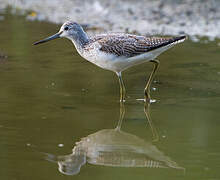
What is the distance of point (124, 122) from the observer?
289 inches

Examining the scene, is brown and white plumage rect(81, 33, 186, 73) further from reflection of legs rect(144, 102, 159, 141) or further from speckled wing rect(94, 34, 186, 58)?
reflection of legs rect(144, 102, 159, 141)

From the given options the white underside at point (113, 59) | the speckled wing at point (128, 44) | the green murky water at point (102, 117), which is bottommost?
the green murky water at point (102, 117)

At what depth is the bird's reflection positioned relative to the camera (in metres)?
5.95

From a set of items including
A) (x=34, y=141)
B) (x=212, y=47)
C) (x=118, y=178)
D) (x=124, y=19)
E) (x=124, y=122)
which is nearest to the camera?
(x=118, y=178)

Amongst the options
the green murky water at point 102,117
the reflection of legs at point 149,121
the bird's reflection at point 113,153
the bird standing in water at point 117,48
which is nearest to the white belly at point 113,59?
the bird standing in water at point 117,48

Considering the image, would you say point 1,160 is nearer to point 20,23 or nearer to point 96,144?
point 96,144

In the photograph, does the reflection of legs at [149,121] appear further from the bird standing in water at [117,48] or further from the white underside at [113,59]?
the white underside at [113,59]

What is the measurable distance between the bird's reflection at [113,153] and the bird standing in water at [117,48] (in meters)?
1.50

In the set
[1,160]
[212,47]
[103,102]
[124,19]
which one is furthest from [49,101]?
[124,19]

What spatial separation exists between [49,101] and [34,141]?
63.3 inches

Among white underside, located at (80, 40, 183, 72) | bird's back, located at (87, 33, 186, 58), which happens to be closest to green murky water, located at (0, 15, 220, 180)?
white underside, located at (80, 40, 183, 72)

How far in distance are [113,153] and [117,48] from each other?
2491mm

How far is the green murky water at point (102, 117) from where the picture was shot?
231 inches

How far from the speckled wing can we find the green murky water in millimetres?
689
